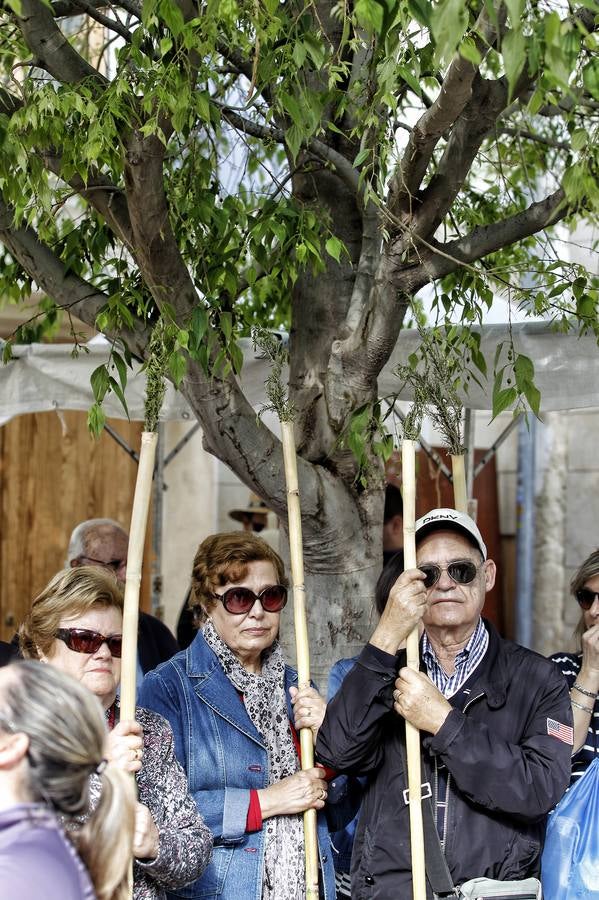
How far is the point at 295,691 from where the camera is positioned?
3361 mm

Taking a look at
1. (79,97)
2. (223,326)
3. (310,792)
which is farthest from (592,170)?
(310,792)

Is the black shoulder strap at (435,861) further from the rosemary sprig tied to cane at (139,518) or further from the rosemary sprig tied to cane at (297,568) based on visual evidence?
the rosemary sprig tied to cane at (139,518)

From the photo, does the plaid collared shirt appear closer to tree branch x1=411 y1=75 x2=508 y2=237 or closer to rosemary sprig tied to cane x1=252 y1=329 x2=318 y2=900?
rosemary sprig tied to cane x1=252 y1=329 x2=318 y2=900

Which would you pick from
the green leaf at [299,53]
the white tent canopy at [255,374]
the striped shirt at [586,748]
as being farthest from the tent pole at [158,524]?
the green leaf at [299,53]

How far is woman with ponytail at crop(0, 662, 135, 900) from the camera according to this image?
1799 mm

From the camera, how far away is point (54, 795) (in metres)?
1.94

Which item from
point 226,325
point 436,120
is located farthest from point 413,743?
point 436,120

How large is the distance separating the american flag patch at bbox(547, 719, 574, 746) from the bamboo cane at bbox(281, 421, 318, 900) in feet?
2.26

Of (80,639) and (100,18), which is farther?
(100,18)

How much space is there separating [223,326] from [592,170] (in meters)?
1.19

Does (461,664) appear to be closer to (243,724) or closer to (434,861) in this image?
(434,861)

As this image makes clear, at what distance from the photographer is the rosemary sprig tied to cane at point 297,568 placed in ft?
10.5

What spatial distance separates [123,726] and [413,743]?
74 centimetres

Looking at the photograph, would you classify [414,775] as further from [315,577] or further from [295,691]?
[315,577]
